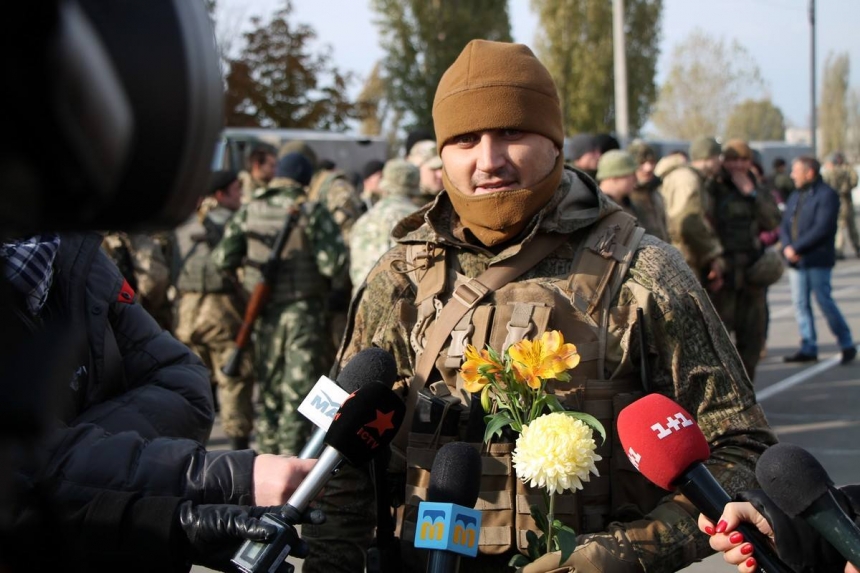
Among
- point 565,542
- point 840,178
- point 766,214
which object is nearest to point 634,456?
point 565,542

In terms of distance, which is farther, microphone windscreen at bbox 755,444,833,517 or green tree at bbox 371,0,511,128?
green tree at bbox 371,0,511,128

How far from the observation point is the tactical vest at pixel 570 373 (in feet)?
8.53

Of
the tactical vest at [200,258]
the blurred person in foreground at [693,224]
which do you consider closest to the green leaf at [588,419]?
the tactical vest at [200,258]

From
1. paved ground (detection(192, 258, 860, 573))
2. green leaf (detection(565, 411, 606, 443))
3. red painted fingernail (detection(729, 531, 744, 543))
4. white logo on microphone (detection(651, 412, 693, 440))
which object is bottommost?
paved ground (detection(192, 258, 860, 573))

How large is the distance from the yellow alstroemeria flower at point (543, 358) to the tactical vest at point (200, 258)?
583 cm

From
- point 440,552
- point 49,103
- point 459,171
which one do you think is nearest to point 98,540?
point 440,552

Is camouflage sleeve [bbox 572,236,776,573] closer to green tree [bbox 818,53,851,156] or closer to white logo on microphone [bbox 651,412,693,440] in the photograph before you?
white logo on microphone [bbox 651,412,693,440]

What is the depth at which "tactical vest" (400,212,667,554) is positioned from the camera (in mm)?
2600

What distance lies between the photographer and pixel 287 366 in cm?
730

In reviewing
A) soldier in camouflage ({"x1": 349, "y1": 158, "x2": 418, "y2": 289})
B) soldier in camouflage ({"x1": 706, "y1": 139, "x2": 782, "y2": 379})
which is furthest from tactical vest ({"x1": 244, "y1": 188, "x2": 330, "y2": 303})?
soldier in camouflage ({"x1": 706, "y1": 139, "x2": 782, "y2": 379})

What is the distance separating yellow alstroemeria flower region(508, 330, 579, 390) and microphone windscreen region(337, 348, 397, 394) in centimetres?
29

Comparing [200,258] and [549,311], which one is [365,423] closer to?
[549,311]

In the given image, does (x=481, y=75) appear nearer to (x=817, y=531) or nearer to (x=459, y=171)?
(x=459, y=171)

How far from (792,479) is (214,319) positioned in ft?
21.3
